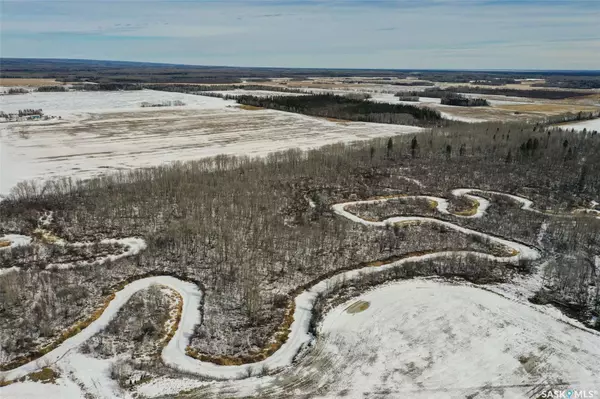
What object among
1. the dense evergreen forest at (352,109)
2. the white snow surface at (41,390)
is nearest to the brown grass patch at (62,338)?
the white snow surface at (41,390)

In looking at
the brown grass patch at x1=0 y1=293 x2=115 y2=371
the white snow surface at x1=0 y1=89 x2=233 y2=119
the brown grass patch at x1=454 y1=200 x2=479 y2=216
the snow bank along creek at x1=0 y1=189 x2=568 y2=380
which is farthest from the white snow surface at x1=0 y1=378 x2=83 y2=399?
the white snow surface at x1=0 y1=89 x2=233 y2=119

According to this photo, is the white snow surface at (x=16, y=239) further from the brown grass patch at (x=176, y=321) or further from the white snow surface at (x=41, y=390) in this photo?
the white snow surface at (x=41, y=390)

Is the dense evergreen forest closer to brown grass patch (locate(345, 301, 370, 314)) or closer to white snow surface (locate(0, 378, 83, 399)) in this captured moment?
brown grass patch (locate(345, 301, 370, 314))

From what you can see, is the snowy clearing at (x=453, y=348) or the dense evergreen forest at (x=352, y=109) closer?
the snowy clearing at (x=453, y=348)

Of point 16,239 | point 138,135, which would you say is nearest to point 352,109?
point 138,135

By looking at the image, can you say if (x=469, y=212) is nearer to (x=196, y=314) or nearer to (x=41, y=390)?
(x=196, y=314)

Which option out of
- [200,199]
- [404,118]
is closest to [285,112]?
[404,118]

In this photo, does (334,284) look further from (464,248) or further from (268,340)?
(464,248)

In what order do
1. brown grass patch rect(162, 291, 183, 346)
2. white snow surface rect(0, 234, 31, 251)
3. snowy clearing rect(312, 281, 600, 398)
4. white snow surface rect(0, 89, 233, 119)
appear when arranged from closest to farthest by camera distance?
snowy clearing rect(312, 281, 600, 398) < brown grass patch rect(162, 291, 183, 346) < white snow surface rect(0, 234, 31, 251) < white snow surface rect(0, 89, 233, 119)

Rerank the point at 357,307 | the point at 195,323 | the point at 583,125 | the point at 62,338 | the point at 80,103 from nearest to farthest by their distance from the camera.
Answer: the point at 62,338 < the point at 195,323 < the point at 357,307 < the point at 583,125 < the point at 80,103
